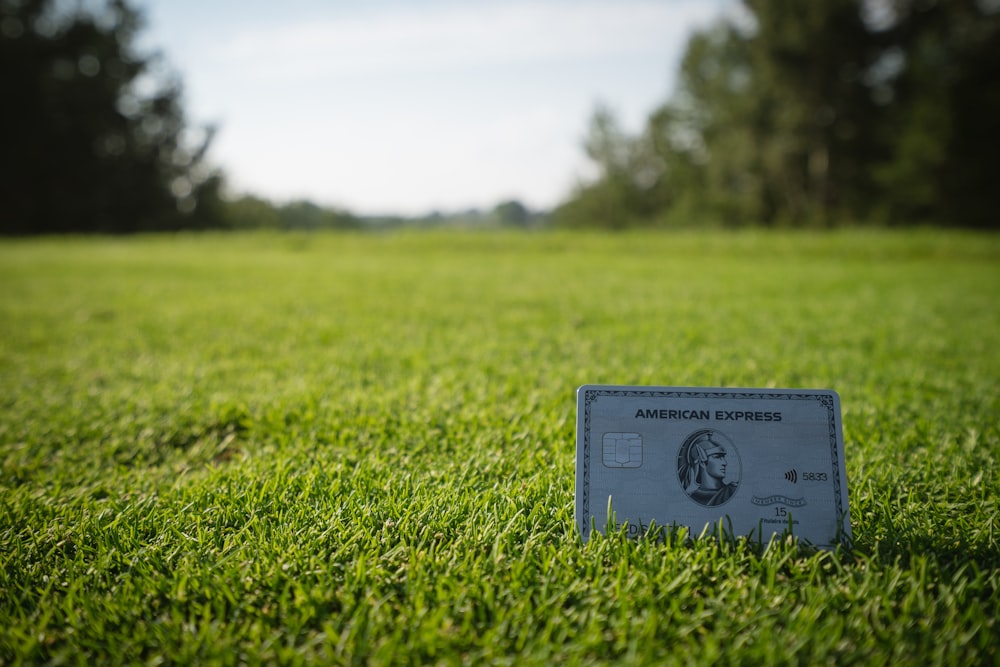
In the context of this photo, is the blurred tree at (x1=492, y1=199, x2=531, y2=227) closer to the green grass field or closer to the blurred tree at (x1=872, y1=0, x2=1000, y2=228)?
the blurred tree at (x1=872, y1=0, x2=1000, y2=228)

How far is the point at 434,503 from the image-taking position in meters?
1.44

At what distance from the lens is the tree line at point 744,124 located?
75.7ft

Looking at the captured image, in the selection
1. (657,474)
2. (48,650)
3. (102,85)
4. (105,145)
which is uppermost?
(102,85)

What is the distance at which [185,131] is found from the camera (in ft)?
109

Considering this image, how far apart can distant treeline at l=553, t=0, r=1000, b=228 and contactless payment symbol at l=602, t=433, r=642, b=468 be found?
2861 centimetres

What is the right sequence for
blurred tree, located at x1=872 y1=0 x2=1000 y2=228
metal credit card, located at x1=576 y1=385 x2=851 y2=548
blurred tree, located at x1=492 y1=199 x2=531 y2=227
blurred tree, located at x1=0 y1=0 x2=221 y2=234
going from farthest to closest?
blurred tree, located at x1=492 y1=199 x2=531 y2=227, blurred tree, located at x1=0 y1=0 x2=221 y2=234, blurred tree, located at x1=872 y1=0 x2=1000 y2=228, metal credit card, located at x1=576 y1=385 x2=851 y2=548

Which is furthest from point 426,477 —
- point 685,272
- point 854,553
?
point 685,272

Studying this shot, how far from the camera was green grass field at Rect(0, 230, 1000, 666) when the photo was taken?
100 cm

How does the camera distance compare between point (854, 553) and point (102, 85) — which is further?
point (102, 85)

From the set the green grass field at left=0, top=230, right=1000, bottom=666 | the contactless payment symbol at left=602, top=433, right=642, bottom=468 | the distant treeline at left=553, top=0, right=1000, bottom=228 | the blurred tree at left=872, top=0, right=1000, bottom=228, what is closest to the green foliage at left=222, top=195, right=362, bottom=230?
the distant treeline at left=553, top=0, right=1000, bottom=228

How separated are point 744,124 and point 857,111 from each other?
4.97 meters

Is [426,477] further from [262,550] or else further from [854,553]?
[854,553]

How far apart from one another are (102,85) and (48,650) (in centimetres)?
3910

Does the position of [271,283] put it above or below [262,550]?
above
